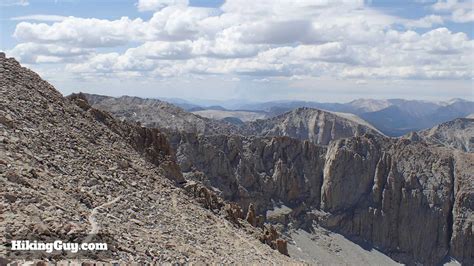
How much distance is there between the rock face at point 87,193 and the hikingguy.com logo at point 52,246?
0.32m

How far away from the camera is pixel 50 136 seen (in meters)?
32.7

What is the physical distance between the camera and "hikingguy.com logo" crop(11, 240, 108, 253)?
17.0 m

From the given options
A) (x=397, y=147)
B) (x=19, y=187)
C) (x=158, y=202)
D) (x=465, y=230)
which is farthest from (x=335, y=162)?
(x=19, y=187)

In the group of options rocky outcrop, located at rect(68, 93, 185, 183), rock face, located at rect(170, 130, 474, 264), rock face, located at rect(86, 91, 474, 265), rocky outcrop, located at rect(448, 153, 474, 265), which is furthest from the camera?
rock face, located at rect(170, 130, 474, 264)

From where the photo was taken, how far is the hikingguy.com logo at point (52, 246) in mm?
16953

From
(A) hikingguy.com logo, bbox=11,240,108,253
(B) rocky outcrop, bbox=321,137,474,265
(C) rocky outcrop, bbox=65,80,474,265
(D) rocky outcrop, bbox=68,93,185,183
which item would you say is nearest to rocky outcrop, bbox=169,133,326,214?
(C) rocky outcrop, bbox=65,80,474,265

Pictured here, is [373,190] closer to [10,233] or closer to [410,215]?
[410,215]

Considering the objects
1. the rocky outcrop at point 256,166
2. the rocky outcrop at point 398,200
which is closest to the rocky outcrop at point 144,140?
the rocky outcrop at point 256,166

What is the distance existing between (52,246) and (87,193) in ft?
34.7

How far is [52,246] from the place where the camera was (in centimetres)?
1792

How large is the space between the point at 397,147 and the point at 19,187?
161m

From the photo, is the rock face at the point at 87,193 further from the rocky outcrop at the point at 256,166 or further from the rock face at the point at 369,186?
the rock face at the point at 369,186

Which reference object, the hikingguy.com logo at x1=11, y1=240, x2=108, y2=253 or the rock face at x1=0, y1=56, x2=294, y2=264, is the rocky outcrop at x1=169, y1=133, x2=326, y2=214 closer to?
the rock face at x1=0, y1=56, x2=294, y2=264

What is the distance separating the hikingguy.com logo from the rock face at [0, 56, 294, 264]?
32cm
